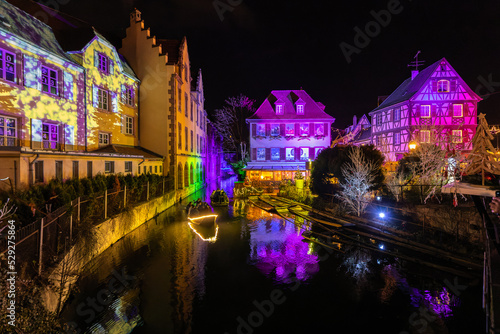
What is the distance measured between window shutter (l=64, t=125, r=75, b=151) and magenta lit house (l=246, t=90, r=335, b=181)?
22.1 m

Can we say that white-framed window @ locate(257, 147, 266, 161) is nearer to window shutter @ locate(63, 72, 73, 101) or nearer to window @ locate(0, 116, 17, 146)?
window shutter @ locate(63, 72, 73, 101)

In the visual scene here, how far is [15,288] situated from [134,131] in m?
23.0

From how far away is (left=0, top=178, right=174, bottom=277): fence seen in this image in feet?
21.2

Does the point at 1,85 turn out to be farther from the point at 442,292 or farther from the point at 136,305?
the point at 442,292

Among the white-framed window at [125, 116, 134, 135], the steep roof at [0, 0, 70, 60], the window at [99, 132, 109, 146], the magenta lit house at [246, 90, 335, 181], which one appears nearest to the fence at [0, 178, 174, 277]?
the window at [99, 132, 109, 146]

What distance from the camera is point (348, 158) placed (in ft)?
76.4

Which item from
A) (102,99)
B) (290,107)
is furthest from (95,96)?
(290,107)

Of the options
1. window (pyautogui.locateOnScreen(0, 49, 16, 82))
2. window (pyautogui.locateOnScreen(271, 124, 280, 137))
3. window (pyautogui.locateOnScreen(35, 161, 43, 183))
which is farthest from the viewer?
window (pyautogui.locateOnScreen(271, 124, 280, 137))

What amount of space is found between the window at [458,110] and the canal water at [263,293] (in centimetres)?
3044

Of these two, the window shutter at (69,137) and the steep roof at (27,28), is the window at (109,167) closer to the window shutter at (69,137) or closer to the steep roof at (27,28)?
the window shutter at (69,137)

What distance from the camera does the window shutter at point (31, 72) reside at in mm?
16312

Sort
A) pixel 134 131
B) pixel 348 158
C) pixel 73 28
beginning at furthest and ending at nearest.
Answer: pixel 134 131 < pixel 348 158 < pixel 73 28

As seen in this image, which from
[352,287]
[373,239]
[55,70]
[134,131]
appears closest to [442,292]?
[352,287]

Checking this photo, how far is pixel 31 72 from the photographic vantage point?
655 inches
